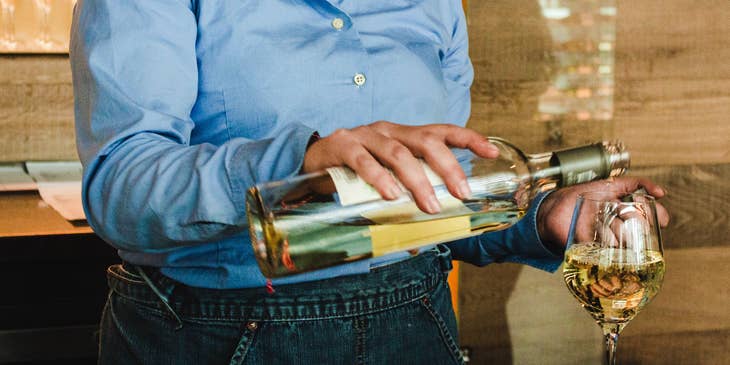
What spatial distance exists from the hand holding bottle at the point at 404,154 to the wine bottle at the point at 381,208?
0.03m

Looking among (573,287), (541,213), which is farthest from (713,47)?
(573,287)

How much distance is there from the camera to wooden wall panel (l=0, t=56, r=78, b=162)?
225cm

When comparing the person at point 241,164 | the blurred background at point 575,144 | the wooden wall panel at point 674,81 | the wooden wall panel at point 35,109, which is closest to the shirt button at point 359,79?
the person at point 241,164

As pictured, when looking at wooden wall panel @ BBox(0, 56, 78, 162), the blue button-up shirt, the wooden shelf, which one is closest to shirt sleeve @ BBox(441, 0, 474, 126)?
the blue button-up shirt

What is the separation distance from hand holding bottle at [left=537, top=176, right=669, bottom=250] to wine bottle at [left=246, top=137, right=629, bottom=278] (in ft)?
0.36

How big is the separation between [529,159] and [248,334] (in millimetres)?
362

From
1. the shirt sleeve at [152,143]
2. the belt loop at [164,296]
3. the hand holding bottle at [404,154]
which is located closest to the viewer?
the hand holding bottle at [404,154]

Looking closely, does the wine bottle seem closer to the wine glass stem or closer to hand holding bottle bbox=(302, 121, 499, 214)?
hand holding bottle bbox=(302, 121, 499, 214)

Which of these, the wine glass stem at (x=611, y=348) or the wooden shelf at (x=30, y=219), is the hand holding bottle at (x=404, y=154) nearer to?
the wine glass stem at (x=611, y=348)

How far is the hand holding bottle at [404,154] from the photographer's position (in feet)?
1.54

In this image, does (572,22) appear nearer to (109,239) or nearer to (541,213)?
(541,213)

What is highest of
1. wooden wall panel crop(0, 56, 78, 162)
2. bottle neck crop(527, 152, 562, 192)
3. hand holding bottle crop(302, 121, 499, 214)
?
hand holding bottle crop(302, 121, 499, 214)

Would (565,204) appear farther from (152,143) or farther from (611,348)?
(152,143)

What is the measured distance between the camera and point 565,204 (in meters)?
Answer: 0.84
